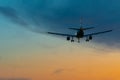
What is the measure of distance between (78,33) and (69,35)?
7777mm

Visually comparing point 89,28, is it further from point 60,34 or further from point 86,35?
point 60,34

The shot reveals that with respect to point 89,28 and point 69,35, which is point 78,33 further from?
point 89,28

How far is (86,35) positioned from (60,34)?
20028 mm

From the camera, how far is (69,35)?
574 ft

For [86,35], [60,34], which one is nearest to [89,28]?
[86,35]

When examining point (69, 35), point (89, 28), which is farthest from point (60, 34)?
point (89, 28)

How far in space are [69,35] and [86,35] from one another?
36.5ft

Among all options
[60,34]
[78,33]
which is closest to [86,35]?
[78,33]

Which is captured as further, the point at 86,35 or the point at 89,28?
the point at 86,35

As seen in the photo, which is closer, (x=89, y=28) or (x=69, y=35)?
(x=89, y=28)

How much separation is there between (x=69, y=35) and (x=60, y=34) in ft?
34.3

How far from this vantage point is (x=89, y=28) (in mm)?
161875

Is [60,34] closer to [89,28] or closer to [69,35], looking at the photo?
[69,35]

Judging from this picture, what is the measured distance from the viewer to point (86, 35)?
6796 inches
